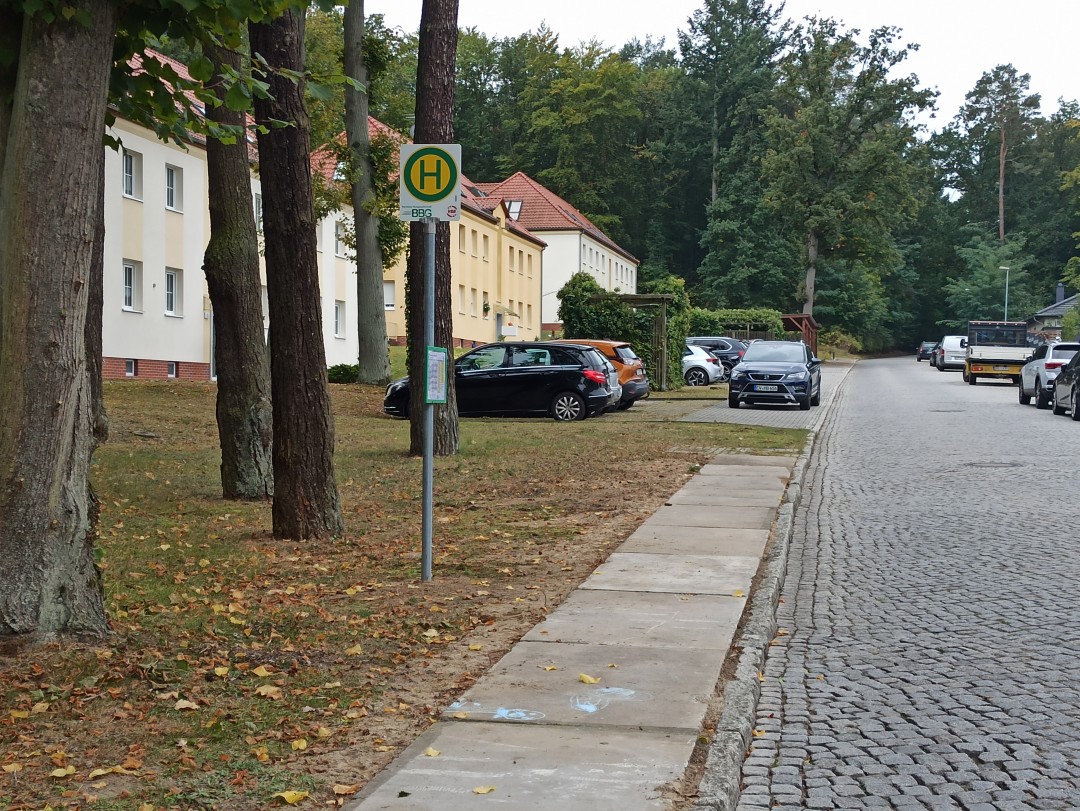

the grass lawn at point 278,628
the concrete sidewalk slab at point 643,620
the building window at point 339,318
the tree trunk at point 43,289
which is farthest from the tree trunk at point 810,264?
the tree trunk at point 43,289

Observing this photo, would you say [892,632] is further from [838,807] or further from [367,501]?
[367,501]

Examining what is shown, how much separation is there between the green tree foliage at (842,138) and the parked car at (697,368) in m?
33.8

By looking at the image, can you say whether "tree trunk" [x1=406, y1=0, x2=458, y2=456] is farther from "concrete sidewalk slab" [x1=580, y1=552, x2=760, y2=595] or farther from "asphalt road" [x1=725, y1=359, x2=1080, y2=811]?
"concrete sidewalk slab" [x1=580, y1=552, x2=760, y2=595]

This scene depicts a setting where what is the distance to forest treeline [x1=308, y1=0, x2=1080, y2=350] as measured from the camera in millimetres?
72812

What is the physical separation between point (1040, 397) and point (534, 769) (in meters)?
29.3

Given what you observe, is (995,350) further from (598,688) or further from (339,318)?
(598,688)

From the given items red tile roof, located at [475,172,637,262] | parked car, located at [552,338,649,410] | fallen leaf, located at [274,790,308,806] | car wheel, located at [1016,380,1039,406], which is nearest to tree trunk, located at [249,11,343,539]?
fallen leaf, located at [274,790,308,806]

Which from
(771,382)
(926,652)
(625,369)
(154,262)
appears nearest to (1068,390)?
(771,382)

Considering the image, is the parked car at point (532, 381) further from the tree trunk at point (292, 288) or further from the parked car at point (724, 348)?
the parked car at point (724, 348)

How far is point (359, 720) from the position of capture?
5.10m

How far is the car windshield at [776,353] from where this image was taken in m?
30.6

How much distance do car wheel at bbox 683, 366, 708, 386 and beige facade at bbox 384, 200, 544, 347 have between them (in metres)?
16.3

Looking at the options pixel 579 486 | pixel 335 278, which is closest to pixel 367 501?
pixel 579 486

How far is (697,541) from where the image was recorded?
10023 millimetres
